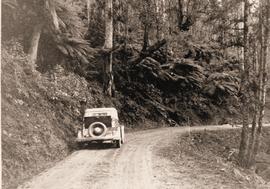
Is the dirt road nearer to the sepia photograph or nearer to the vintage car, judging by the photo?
the sepia photograph

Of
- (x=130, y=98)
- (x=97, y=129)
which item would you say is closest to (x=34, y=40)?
(x=97, y=129)

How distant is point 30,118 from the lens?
16.2m

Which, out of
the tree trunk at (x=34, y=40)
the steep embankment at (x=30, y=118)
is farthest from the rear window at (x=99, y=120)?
the tree trunk at (x=34, y=40)

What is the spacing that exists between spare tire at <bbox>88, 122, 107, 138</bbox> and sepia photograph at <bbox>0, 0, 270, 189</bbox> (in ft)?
0.15

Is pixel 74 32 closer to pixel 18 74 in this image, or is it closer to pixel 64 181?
pixel 18 74

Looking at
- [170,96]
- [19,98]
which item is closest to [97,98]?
[170,96]

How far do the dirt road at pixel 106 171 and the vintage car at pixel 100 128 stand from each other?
19.9 inches

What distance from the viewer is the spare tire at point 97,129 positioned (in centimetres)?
1762

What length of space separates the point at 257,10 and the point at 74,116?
413 inches

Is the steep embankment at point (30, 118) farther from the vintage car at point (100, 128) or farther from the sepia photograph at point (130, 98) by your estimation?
the vintage car at point (100, 128)

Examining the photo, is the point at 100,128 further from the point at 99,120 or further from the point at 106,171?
the point at 106,171

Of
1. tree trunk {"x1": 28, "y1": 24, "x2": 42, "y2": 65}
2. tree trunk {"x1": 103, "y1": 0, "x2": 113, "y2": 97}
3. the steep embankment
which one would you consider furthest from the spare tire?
tree trunk {"x1": 103, "y1": 0, "x2": 113, "y2": 97}

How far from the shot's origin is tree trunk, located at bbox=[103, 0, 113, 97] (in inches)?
1057

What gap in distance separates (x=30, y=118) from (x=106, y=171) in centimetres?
508
